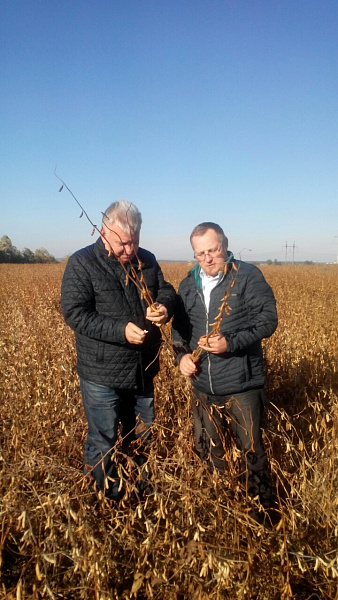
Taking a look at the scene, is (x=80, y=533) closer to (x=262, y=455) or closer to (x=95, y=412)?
(x=95, y=412)

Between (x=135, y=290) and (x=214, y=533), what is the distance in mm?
1331

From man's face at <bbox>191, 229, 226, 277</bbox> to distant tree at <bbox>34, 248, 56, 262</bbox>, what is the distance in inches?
2251

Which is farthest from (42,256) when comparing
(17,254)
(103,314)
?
(103,314)

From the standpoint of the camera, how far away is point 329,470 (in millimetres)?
1700

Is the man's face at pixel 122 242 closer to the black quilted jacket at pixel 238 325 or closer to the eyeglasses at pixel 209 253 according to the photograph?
the eyeglasses at pixel 209 253

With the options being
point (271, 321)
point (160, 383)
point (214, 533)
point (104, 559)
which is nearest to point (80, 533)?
point (104, 559)

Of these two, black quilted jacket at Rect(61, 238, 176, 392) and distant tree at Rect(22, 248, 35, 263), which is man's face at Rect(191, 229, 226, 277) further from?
distant tree at Rect(22, 248, 35, 263)

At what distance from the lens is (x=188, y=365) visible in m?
2.23

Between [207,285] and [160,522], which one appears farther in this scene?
[207,285]

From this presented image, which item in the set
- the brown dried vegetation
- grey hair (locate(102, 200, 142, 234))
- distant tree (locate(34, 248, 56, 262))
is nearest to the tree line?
distant tree (locate(34, 248, 56, 262))

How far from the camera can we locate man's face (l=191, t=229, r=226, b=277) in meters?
2.17

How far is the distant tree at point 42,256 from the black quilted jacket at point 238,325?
5713cm

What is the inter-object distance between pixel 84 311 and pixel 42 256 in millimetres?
60173

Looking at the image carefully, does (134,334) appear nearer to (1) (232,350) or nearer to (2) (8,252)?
(1) (232,350)
